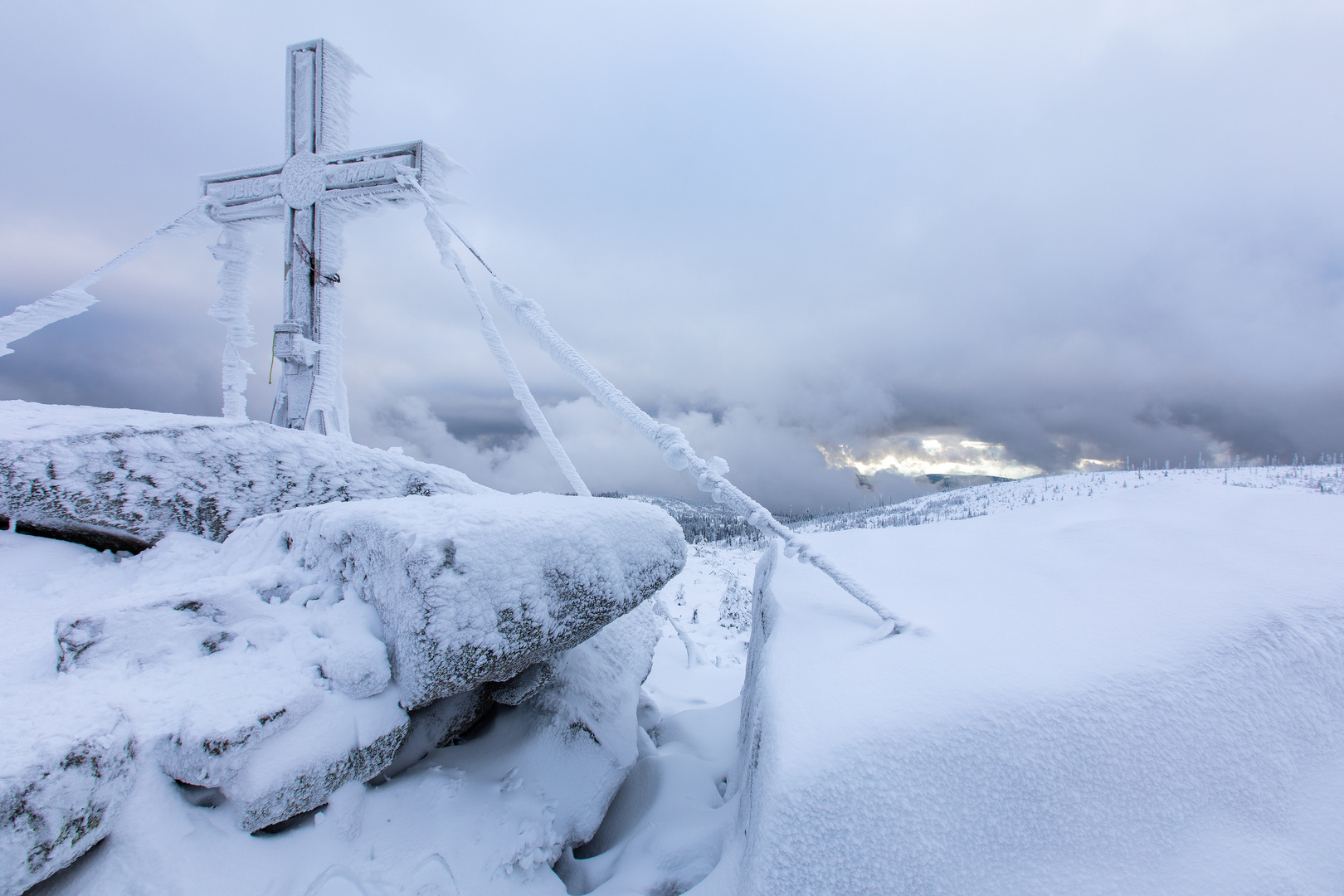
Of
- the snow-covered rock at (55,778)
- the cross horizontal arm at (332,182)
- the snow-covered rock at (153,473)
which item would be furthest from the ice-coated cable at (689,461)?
the cross horizontal arm at (332,182)

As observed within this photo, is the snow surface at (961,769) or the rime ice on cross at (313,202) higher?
the rime ice on cross at (313,202)

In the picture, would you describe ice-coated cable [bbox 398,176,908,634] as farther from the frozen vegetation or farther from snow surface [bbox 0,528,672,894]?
snow surface [bbox 0,528,672,894]

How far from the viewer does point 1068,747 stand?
59.2 inches

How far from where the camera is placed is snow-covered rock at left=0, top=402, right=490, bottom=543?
7.80ft

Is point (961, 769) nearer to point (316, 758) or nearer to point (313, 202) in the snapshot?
point (316, 758)

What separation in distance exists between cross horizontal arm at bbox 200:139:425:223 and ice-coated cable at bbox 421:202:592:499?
1.92 ft

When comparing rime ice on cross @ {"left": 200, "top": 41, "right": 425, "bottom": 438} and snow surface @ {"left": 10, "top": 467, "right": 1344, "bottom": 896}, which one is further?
rime ice on cross @ {"left": 200, "top": 41, "right": 425, "bottom": 438}

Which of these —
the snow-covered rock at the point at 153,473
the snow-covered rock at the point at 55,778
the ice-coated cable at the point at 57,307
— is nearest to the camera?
the snow-covered rock at the point at 55,778

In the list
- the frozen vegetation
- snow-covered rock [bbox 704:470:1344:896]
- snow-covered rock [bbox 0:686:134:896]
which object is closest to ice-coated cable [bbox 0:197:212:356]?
the frozen vegetation

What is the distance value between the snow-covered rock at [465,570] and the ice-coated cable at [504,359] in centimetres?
106

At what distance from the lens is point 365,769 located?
173 cm

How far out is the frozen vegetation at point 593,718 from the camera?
4.63 feet

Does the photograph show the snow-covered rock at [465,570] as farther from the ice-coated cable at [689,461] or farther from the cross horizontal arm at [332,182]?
the cross horizontal arm at [332,182]

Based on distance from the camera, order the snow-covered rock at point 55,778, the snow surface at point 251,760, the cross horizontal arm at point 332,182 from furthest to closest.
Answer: the cross horizontal arm at point 332,182 < the snow surface at point 251,760 < the snow-covered rock at point 55,778
